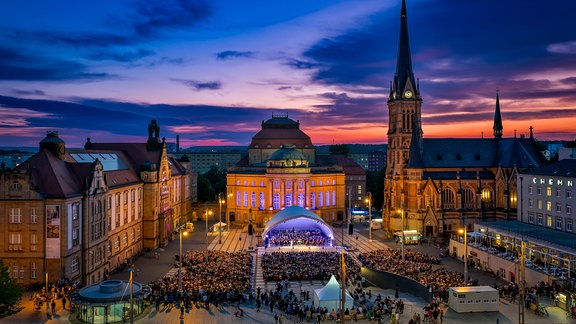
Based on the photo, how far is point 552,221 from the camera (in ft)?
224

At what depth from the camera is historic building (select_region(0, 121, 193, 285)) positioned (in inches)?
1924

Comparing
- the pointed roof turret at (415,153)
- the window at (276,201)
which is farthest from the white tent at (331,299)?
the window at (276,201)

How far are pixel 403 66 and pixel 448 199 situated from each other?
2646 cm

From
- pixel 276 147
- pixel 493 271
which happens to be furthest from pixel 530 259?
pixel 276 147

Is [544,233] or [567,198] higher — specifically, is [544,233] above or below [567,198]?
below

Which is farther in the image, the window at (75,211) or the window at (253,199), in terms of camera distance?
the window at (253,199)

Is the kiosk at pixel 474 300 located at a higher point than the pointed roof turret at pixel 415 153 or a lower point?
lower

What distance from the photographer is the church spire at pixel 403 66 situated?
96250 millimetres

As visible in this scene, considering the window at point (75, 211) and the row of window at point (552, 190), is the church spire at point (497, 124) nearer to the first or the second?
the row of window at point (552, 190)

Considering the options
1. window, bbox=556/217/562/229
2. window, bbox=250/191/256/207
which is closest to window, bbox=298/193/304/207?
window, bbox=250/191/256/207

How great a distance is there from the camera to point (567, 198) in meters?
64.9

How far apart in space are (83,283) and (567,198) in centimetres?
5820

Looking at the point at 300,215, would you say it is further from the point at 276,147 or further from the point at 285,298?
the point at 276,147

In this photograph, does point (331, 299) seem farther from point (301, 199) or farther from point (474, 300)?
point (301, 199)
